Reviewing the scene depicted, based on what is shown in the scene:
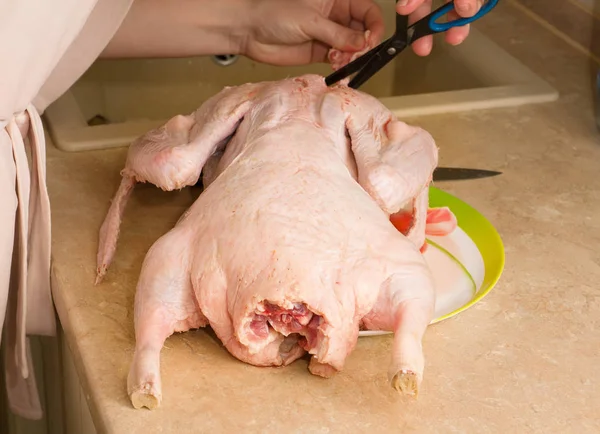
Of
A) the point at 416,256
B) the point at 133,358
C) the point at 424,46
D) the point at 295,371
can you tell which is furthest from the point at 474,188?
the point at 133,358

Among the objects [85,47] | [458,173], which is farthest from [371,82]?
[85,47]

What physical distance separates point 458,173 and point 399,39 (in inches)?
9.2

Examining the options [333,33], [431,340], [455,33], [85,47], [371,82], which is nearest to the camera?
[431,340]

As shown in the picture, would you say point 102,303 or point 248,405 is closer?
point 248,405

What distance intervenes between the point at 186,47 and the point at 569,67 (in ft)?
2.43

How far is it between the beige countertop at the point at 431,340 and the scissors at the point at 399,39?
0.22 m

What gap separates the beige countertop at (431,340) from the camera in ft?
2.90

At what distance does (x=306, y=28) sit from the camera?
1465mm

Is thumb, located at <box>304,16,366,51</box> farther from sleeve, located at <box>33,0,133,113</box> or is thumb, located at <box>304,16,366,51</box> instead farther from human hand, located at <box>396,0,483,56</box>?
sleeve, located at <box>33,0,133,113</box>

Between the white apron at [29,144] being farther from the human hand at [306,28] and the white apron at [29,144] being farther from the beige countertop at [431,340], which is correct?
the human hand at [306,28]

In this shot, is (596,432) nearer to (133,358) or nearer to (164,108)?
(133,358)

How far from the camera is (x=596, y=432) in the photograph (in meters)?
0.88

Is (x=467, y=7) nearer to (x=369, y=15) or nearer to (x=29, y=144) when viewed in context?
(x=369, y=15)

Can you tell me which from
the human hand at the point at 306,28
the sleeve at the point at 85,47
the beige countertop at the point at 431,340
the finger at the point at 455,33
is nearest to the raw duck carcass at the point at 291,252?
the beige countertop at the point at 431,340
